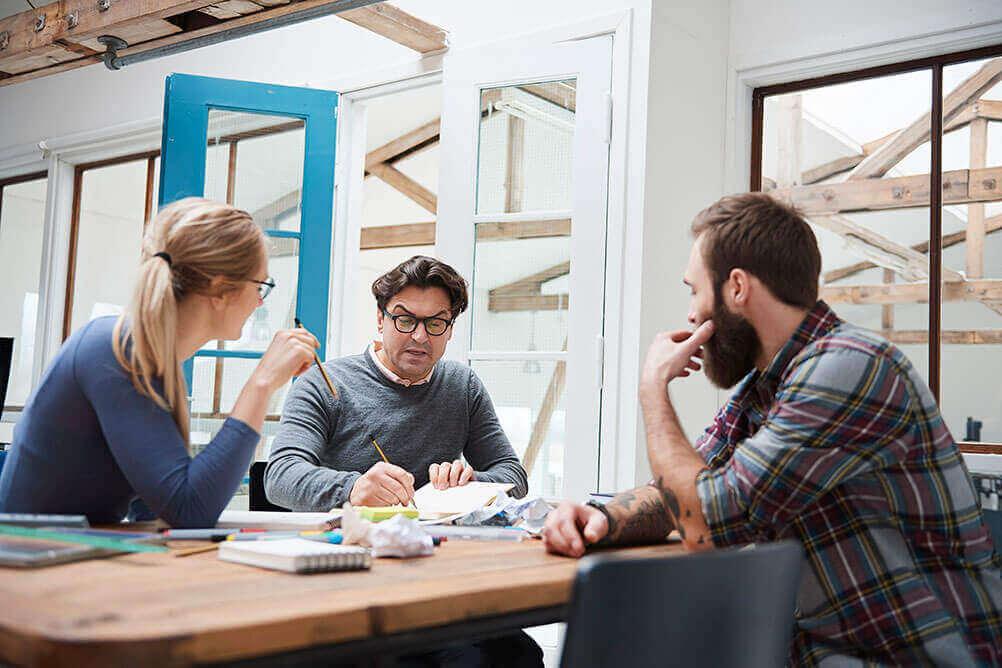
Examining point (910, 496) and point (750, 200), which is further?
point (750, 200)

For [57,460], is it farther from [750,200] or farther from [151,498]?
[750,200]

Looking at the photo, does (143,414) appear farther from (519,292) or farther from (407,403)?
(519,292)

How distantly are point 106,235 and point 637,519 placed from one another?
5.24 metres

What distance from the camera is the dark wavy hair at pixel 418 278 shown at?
272cm

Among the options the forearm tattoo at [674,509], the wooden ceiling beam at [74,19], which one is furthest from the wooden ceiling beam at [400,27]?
the forearm tattoo at [674,509]

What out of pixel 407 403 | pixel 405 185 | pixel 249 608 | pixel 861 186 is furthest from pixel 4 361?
pixel 405 185

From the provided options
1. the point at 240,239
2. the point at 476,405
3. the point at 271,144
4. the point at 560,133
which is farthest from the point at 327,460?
the point at 271,144

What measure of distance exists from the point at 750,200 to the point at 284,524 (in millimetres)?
993

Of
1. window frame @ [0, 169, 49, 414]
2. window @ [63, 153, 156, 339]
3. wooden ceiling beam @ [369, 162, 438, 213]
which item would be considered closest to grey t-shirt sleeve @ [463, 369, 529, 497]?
window @ [63, 153, 156, 339]

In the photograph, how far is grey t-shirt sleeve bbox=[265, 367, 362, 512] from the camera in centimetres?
225

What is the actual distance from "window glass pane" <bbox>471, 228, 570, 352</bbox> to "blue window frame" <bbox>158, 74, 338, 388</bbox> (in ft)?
2.64

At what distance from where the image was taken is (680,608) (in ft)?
3.38

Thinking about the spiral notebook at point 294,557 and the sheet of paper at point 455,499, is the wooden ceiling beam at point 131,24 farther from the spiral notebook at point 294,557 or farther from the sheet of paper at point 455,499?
the spiral notebook at point 294,557

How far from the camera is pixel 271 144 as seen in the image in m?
4.50
